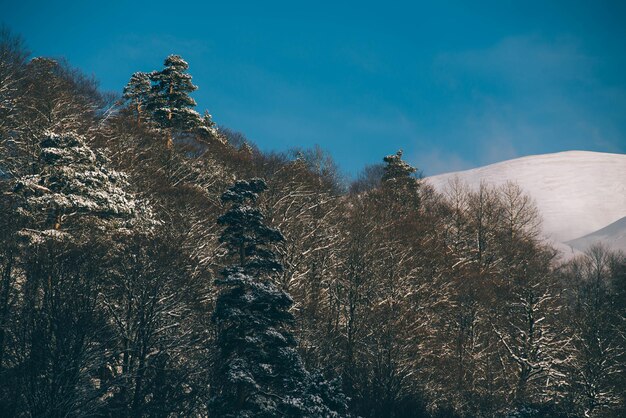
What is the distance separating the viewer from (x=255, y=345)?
2441 centimetres

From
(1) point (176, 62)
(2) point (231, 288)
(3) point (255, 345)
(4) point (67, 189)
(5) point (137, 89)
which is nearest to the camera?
(3) point (255, 345)

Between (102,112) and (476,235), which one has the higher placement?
(102,112)

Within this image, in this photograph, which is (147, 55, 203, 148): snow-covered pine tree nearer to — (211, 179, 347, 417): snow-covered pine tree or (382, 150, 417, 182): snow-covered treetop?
(382, 150, 417, 182): snow-covered treetop

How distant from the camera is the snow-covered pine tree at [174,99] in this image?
57688mm

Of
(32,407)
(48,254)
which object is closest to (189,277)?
(48,254)

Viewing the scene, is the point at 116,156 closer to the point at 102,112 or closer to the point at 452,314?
the point at 102,112

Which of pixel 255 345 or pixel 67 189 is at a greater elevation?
pixel 67 189

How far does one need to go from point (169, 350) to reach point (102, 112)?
26.6 meters

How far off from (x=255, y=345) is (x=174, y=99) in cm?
3829

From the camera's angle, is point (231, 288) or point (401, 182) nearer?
point (231, 288)

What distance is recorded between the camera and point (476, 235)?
210 ft

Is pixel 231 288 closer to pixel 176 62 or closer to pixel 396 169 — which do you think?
pixel 176 62

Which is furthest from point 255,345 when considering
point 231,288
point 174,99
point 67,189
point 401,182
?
point 401,182

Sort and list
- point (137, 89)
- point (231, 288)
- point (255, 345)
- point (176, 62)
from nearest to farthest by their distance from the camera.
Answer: point (255, 345) → point (231, 288) → point (176, 62) → point (137, 89)
